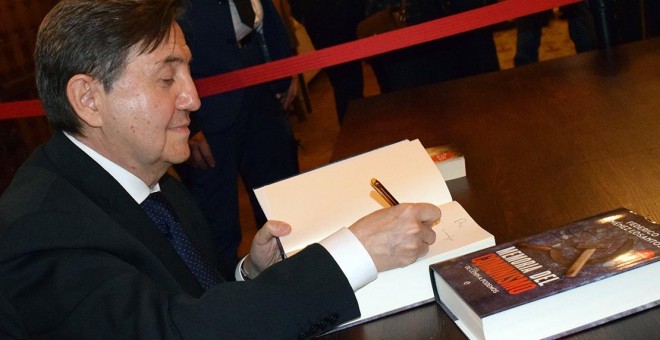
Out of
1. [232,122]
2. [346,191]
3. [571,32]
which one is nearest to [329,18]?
[232,122]

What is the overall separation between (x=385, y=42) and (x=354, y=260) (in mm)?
1900

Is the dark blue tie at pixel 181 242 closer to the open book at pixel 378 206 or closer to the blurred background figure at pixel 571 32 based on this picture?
the open book at pixel 378 206

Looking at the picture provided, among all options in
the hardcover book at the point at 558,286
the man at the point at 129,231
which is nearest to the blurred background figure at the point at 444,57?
the man at the point at 129,231

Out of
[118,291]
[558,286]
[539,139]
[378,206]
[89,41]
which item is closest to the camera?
[558,286]

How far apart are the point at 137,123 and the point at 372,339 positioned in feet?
1.91

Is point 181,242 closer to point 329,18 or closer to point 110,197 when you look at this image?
point 110,197

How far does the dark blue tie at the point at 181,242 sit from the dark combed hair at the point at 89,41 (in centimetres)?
23

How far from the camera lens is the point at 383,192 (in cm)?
140

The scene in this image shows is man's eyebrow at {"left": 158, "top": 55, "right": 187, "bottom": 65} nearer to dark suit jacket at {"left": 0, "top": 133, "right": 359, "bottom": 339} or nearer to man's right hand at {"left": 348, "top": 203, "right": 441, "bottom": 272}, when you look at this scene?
dark suit jacket at {"left": 0, "top": 133, "right": 359, "bottom": 339}

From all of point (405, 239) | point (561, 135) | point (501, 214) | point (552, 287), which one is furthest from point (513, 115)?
point (552, 287)

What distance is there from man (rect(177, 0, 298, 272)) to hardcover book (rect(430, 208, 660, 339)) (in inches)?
75.4

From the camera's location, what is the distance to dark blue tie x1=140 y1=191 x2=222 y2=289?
1.52m

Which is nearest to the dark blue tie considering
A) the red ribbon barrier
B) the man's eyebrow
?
the man's eyebrow

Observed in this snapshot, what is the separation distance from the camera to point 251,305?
116 centimetres
